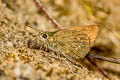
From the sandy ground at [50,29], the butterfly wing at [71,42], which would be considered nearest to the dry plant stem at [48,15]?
the sandy ground at [50,29]

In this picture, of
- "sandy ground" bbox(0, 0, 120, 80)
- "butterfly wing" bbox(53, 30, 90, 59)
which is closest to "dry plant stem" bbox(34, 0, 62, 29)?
"sandy ground" bbox(0, 0, 120, 80)

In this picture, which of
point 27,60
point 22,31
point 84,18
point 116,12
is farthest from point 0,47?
point 116,12

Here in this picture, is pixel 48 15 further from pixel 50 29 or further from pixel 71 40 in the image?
pixel 71 40

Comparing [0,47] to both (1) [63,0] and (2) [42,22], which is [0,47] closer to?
(2) [42,22]

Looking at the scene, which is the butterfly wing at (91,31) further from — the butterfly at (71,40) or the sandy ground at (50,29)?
the sandy ground at (50,29)

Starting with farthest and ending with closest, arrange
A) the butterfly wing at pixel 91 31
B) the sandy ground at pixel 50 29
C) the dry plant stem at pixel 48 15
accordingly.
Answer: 1. the dry plant stem at pixel 48 15
2. the butterfly wing at pixel 91 31
3. the sandy ground at pixel 50 29

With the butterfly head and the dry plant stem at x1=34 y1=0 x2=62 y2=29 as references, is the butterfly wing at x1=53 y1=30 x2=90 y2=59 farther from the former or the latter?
the dry plant stem at x1=34 y1=0 x2=62 y2=29
